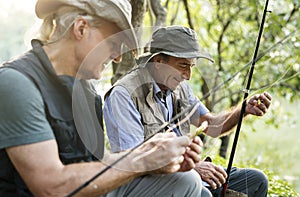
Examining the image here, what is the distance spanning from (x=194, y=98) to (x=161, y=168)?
141 cm

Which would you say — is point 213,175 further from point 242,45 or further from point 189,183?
point 242,45

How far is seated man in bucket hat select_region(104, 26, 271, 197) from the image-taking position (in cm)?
288

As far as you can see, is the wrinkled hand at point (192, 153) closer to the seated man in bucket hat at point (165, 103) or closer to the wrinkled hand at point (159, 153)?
the wrinkled hand at point (159, 153)

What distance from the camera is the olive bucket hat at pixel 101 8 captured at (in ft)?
6.95

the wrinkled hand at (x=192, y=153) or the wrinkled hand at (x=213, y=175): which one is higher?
the wrinkled hand at (x=192, y=153)

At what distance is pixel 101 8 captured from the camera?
2.13m

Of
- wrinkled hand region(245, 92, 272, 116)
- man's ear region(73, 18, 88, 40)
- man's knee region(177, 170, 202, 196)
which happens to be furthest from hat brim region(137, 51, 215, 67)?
man's ear region(73, 18, 88, 40)

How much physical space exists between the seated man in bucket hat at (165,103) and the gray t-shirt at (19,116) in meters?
0.96

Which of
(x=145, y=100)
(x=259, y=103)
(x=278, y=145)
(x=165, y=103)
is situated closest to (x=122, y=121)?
(x=145, y=100)

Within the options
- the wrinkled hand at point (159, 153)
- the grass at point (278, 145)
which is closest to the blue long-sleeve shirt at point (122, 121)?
the wrinkled hand at point (159, 153)

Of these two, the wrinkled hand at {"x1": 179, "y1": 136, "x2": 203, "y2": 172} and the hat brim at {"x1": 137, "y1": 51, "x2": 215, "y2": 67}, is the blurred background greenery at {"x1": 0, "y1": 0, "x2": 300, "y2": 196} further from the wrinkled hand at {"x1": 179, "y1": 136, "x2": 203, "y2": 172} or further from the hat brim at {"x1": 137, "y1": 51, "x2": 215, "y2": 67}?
the wrinkled hand at {"x1": 179, "y1": 136, "x2": 203, "y2": 172}

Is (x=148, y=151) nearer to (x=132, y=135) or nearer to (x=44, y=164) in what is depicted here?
(x=44, y=164)

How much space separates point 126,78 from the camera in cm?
→ 304

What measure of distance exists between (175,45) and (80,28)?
45.7 inches
